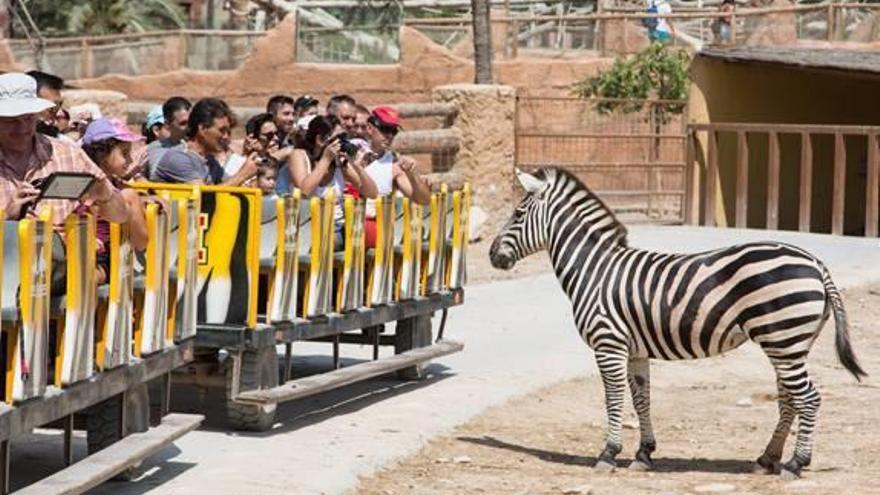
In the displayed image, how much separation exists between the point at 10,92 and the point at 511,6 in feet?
117

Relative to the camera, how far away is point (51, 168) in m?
9.20

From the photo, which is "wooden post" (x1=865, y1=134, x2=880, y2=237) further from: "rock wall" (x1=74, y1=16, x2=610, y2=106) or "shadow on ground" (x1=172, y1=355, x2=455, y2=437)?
"shadow on ground" (x1=172, y1=355, x2=455, y2=437)

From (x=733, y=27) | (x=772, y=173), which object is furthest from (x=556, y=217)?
(x=733, y=27)

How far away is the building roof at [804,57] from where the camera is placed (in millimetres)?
30797

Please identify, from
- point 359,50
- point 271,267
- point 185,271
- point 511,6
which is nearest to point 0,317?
point 185,271

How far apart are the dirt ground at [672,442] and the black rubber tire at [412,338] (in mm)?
835

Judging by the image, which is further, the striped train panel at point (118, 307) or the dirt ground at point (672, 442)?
the dirt ground at point (672, 442)

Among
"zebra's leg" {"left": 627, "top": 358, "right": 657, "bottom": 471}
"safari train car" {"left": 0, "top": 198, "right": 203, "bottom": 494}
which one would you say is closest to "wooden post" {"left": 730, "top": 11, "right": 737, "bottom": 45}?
"zebra's leg" {"left": 627, "top": 358, "right": 657, "bottom": 471}

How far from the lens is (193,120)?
1238cm

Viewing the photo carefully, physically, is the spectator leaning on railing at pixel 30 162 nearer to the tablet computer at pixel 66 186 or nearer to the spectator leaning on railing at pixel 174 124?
the tablet computer at pixel 66 186

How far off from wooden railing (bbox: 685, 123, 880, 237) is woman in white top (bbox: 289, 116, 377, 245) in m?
17.2

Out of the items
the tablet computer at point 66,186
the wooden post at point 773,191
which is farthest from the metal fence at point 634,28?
the tablet computer at point 66,186

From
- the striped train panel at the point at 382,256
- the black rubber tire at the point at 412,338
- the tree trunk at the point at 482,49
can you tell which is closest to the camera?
the striped train panel at the point at 382,256

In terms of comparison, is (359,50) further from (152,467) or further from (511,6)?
(152,467)
